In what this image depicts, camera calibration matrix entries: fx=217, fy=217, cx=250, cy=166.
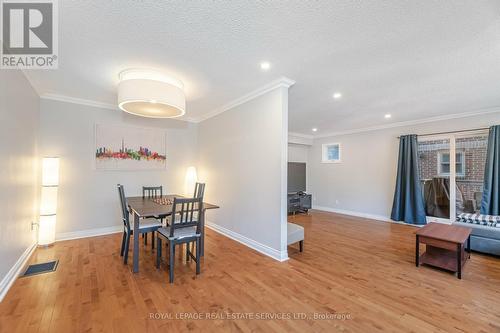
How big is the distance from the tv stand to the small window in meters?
1.49

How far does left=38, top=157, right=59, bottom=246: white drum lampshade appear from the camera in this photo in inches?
139

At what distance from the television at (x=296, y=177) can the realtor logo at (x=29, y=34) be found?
6057 millimetres

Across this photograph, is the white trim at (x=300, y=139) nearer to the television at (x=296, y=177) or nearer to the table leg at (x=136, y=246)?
the television at (x=296, y=177)

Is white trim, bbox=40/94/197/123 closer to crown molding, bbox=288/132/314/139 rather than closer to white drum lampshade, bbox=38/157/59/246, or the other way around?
white drum lampshade, bbox=38/157/59/246

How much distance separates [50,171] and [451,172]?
7959 millimetres

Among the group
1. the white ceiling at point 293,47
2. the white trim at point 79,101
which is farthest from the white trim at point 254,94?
the white trim at point 79,101

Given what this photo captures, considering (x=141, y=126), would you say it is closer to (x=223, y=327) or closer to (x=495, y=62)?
(x=223, y=327)

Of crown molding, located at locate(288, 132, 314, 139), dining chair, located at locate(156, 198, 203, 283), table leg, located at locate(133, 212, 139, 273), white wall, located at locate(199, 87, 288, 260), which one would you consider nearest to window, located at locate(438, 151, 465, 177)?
crown molding, located at locate(288, 132, 314, 139)

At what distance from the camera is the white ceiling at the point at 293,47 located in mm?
1778

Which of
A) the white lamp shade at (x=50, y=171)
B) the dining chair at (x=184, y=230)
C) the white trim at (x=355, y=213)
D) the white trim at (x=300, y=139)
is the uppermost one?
the white trim at (x=300, y=139)

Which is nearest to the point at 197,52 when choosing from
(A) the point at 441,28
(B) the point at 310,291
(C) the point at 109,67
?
(C) the point at 109,67

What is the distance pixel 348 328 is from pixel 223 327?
1.05 m

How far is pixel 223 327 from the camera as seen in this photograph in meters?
1.83

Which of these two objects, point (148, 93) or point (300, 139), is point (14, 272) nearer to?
point (148, 93)
